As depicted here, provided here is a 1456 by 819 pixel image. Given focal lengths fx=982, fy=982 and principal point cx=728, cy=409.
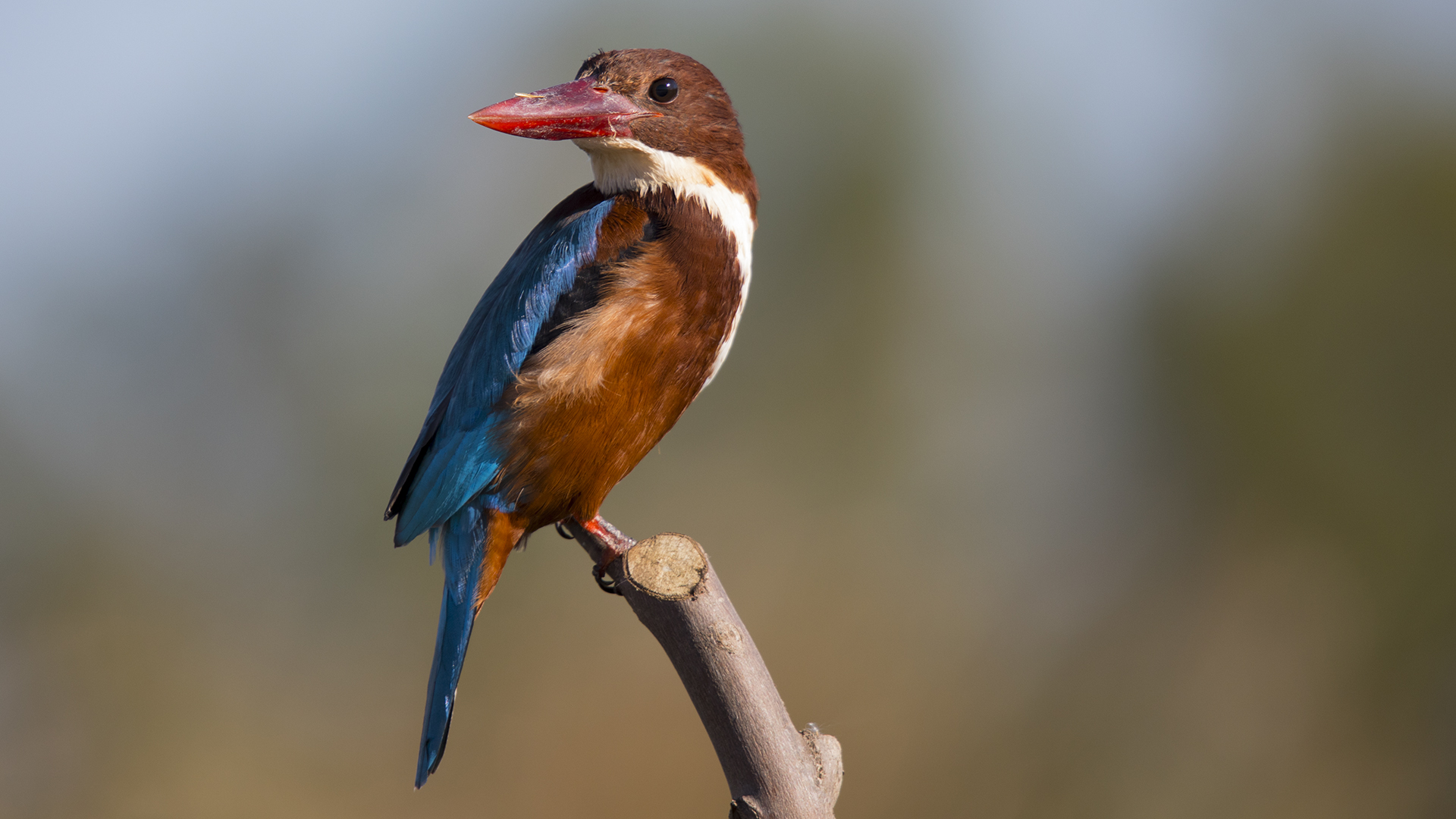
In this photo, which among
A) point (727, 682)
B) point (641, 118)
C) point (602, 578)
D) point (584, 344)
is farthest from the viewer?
point (602, 578)

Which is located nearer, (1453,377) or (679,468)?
(679,468)

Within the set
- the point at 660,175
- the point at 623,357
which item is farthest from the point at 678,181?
the point at 623,357

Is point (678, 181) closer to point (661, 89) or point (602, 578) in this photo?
point (661, 89)

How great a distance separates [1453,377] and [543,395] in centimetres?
647

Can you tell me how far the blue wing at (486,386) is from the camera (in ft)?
6.90

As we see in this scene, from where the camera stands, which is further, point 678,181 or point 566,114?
point 678,181

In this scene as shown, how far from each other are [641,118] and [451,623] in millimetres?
1180

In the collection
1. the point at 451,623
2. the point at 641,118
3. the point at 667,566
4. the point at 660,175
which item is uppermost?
the point at 641,118

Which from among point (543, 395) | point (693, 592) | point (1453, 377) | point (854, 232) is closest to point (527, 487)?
point (543, 395)

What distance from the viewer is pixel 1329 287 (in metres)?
6.74

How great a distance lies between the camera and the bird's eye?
2227mm

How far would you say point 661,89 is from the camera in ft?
7.31

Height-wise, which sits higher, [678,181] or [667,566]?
[678,181]

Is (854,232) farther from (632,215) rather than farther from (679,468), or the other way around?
(632,215)
